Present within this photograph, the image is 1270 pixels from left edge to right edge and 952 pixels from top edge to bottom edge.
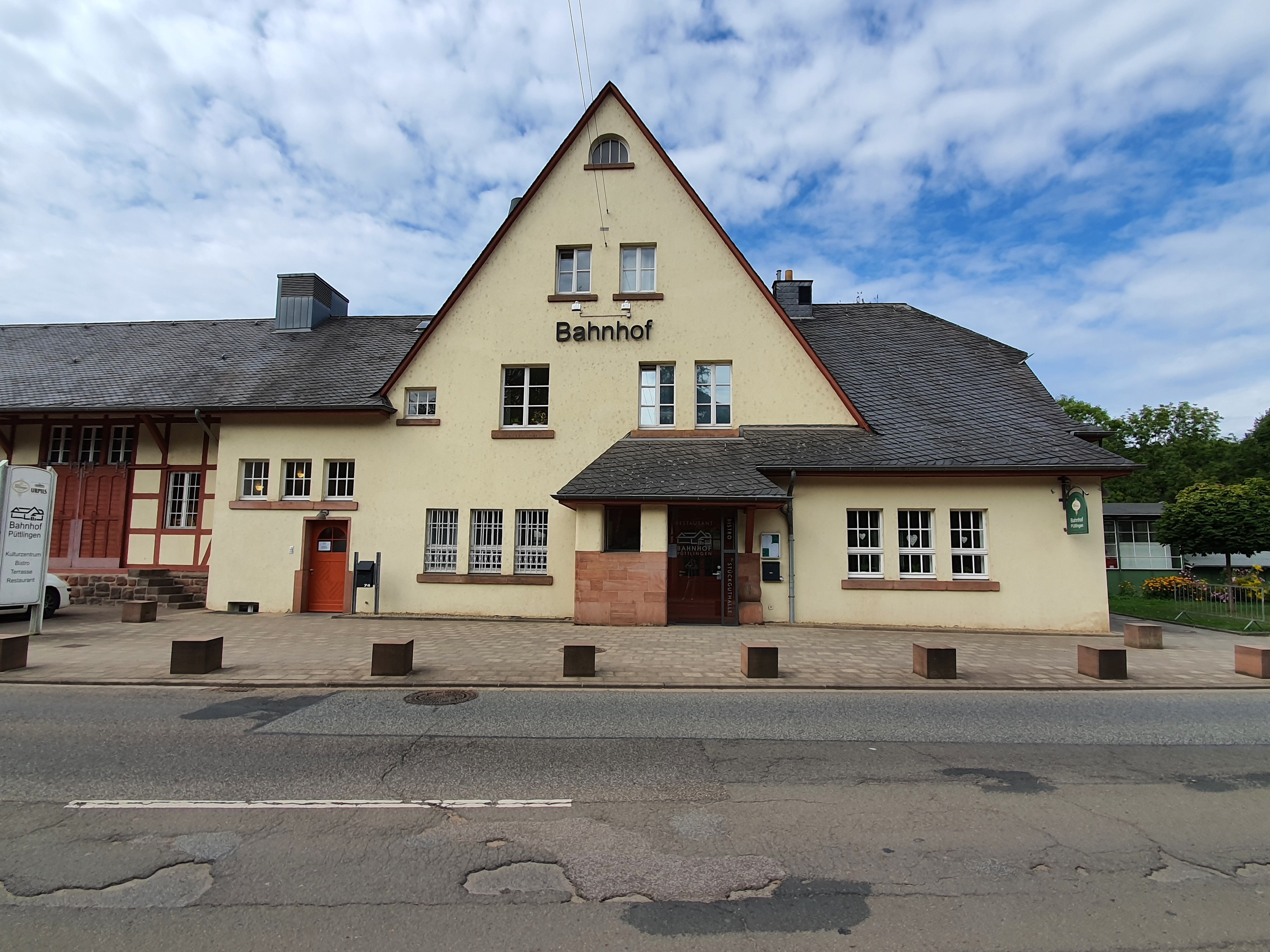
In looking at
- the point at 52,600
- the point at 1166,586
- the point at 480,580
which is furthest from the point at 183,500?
the point at 1166,586

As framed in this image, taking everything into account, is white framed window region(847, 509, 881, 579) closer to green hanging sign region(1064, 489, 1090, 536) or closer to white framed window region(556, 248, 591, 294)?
green hanging sign region(1064, 489, 1090, 536)

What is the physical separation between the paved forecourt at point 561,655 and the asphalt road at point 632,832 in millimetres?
1737

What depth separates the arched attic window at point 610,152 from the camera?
18.5 meters

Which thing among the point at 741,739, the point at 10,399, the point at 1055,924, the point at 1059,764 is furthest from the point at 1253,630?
the point at 10,399

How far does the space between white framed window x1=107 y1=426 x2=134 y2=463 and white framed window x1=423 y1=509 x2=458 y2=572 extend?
965 cm

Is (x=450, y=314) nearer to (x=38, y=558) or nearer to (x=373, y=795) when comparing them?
(x=38, y=558)

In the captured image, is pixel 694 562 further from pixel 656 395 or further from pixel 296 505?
pixel 296 505

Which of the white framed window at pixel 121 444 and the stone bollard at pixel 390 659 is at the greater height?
the white framed window at pixel 121 444

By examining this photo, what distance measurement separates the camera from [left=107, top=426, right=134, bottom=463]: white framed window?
20.0 meters

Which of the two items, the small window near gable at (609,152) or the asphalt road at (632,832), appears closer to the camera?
the asphalt road at (632,832)

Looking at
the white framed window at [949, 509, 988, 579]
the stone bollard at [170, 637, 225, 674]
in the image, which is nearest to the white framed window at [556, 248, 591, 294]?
the white framed window at [949, 509, 988, 579]

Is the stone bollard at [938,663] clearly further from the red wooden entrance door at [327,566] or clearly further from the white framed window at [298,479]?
the white framed window at [298,479]

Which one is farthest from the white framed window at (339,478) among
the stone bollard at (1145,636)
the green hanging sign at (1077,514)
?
the stone bollard at (1145,636)

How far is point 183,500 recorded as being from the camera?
64.6 ft
